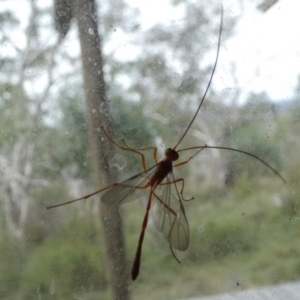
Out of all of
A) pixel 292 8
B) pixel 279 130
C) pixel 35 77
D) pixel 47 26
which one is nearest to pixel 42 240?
pixel 35 77

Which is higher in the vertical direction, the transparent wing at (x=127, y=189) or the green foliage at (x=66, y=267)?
the transparent wing at (x=127, y=189)

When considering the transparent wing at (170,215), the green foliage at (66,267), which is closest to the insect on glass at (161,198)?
the transparent wing at (170,215)

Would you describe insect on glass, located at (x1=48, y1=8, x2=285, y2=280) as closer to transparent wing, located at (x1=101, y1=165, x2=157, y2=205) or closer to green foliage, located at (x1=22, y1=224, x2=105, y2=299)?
transparent wing, located at (x1=101, y1=165, x2=157, y2=205)

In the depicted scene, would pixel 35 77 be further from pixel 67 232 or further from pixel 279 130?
pixel 279 130

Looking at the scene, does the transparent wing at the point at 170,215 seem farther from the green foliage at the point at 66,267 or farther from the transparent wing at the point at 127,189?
the green foliage at the point at 66,267

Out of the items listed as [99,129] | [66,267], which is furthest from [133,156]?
[66,267]
